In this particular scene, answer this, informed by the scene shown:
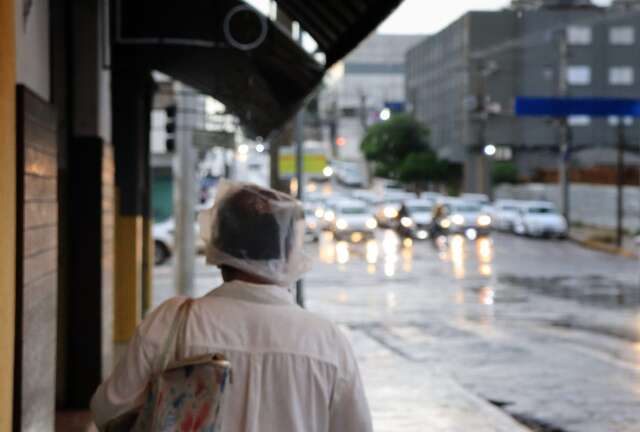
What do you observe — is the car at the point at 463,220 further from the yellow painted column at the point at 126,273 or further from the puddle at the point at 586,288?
the yellow painted column at the point at 126,273

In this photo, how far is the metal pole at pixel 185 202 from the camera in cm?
2619

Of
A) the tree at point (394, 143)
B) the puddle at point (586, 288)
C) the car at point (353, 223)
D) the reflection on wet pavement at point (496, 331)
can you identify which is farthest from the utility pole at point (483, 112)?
the puddle at point (586, 288)

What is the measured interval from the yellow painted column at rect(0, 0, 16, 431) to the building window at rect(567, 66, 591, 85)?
258ft

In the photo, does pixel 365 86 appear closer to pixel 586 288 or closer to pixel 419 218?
pixel 419 218

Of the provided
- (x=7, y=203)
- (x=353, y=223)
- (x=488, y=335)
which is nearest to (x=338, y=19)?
(x=7, y=203)

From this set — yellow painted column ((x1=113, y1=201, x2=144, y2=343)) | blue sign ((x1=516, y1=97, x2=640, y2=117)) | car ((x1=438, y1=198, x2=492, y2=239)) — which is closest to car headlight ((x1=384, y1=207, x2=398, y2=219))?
car ((x1=438, y1=198, x2=492, y2=239))

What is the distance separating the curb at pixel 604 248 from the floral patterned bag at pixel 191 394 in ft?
136

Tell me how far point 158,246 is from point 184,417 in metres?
34.8

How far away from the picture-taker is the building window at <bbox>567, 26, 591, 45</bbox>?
8150 centimetres

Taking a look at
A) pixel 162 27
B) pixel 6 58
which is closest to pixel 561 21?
pixel 162 27

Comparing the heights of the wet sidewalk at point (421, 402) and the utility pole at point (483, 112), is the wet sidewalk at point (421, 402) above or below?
below

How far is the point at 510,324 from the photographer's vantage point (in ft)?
71.9

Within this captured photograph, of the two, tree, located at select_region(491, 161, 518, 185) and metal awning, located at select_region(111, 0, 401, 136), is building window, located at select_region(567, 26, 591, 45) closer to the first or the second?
Result: tree, located at select_region(491, 161, 518, 185)

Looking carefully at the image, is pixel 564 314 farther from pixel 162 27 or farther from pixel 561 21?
pixel 561 21
